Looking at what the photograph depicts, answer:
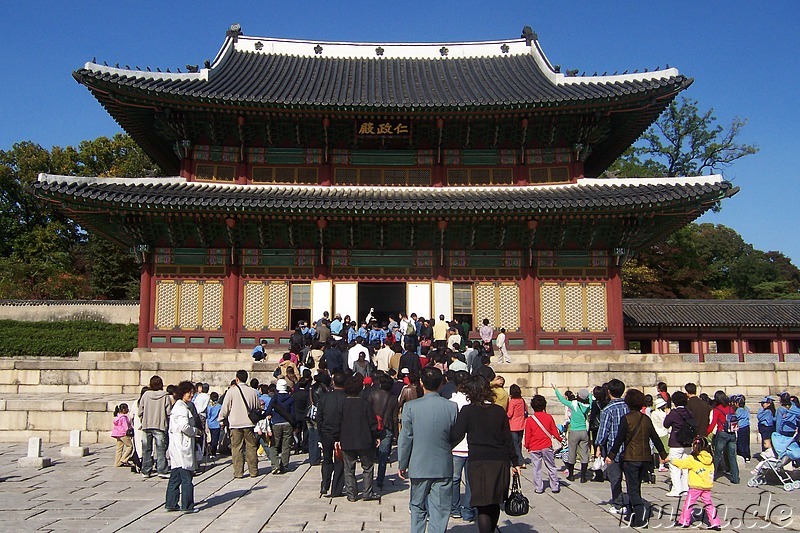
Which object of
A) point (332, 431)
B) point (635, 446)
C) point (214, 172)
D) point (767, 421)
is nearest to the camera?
point (635, 446)

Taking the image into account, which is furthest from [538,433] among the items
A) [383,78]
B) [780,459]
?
[383,78]

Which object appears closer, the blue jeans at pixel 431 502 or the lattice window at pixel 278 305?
the blue jeans at pixel 431 502

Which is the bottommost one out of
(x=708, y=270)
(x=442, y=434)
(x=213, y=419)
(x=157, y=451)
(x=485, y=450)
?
(x=157, y=451)

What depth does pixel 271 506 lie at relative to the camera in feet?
29.9

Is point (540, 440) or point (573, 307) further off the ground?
point (573, 307)

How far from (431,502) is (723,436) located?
7422 millimetres

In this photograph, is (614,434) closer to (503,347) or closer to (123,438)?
(123,438)

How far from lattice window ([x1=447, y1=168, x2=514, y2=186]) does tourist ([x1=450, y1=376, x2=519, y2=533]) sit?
58.2 feet

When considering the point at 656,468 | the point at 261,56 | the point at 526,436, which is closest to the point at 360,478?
the point at 526,436

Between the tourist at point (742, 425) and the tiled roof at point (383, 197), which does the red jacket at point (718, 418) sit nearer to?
the tourist at point (742, 425)

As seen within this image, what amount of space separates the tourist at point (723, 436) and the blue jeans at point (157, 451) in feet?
32.2

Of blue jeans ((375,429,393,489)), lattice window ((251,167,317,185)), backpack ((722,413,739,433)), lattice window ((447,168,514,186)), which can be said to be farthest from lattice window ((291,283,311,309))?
backpack ((722,413,739,433))

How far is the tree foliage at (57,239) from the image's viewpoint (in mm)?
43625

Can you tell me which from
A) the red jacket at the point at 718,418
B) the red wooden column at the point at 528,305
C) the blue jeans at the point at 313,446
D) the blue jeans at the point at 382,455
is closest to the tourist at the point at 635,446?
the blue jeans at the point at 382,455
